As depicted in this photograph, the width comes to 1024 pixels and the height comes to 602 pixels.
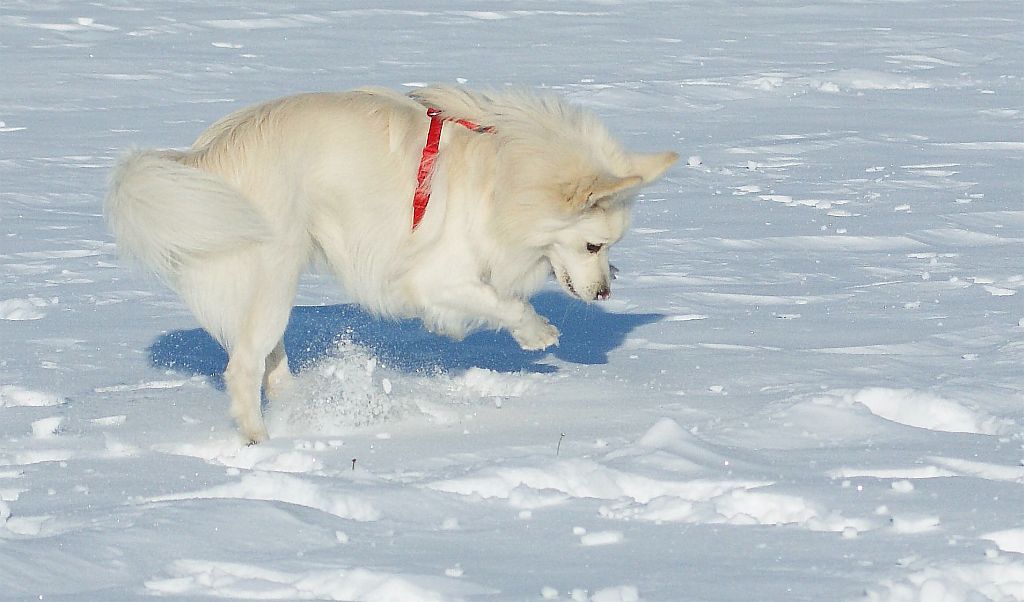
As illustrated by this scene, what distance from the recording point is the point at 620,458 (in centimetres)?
410

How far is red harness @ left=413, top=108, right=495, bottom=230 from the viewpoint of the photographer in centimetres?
488

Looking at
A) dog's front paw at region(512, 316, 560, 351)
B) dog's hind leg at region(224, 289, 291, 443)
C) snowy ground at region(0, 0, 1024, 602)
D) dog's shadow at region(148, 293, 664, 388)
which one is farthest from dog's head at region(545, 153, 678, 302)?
dog's hind leg at region(224, 289, 291, 443)

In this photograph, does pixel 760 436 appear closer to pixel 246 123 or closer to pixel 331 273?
pixel 331 273

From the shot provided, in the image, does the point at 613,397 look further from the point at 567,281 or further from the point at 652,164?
the point at 652,164

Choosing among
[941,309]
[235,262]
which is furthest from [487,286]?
[941,309]

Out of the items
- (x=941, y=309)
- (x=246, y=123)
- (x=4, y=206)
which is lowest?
(x=4, y=206)

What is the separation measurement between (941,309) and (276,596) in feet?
12.8

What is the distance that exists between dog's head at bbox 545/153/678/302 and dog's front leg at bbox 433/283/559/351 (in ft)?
0.62

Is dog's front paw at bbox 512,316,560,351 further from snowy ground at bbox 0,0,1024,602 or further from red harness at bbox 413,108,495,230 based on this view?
red harness at bbox 413,108,495,230

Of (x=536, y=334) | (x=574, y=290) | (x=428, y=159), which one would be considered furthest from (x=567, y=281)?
(x=428, y=159)

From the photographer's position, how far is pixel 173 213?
4.54 m

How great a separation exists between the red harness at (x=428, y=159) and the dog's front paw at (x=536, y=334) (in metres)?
0.60

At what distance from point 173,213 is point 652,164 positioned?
5.55 ft

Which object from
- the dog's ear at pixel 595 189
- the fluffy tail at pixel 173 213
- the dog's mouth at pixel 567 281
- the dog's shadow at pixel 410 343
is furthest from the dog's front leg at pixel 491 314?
the fluffy tail at pixel 173 213
